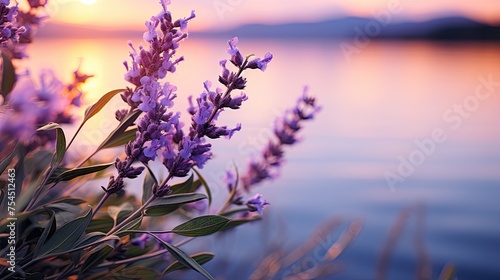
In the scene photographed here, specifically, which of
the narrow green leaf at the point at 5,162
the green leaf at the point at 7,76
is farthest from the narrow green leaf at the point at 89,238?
the green leaf at the point at 7,76

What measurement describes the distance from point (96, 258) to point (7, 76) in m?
0.27

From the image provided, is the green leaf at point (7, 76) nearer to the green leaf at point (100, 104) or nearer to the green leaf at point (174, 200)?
the green leaf at point (100, 104)

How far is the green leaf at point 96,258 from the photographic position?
2.56 feet

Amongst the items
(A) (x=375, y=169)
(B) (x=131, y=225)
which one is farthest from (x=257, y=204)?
(A) (x=375, y=169)

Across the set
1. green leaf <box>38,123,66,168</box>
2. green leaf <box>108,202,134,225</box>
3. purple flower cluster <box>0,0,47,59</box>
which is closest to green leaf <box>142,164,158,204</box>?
green leaf <box>108,202,134,225</box>

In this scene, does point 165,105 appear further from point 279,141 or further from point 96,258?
point 279,141

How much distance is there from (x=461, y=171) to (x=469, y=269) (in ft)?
11.0

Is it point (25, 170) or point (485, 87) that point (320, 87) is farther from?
point (25, 170)

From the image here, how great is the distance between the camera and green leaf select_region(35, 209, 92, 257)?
713mm

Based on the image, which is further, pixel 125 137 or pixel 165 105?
pixel 125 137

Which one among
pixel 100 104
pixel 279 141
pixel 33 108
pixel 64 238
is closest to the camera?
pixel 33 108

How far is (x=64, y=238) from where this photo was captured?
714mm

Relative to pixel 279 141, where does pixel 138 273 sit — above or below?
below

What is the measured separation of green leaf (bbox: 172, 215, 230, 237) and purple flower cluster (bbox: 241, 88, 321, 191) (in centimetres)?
41
